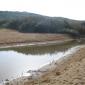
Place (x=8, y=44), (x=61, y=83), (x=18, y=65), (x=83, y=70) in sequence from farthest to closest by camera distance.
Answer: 1. (x=8, y=44)
2. (x=18, y=65)
3. (x=83, y=70)
4. (x=61, y=83)

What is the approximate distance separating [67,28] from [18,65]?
47500 mm

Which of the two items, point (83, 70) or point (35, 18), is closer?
point (83, 70)

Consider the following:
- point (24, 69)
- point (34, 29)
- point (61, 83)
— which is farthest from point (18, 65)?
point (34, 29)

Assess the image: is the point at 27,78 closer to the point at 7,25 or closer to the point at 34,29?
the point at 34,29

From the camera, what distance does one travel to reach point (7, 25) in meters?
73.2

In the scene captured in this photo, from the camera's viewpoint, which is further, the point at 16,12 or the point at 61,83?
the point at 16,12

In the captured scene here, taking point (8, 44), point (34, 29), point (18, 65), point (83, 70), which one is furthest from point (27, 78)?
point (34, 29)

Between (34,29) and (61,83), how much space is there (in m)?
53.3

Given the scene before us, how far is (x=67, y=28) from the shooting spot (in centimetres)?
7025

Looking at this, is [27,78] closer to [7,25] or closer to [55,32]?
[55,32]

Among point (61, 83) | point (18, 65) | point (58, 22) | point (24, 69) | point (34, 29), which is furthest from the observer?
point (58, 22)

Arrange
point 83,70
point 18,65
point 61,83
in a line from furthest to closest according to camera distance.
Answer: point 18,65 → point 83,70 → point 61,83

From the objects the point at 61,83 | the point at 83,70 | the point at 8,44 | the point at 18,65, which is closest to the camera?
the point at 61,83

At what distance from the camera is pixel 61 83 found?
47.8 feet
